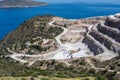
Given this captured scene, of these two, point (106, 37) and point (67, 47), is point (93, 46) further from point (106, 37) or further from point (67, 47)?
point (67, 47)

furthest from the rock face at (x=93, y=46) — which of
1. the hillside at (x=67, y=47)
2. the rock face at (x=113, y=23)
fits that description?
the rock face at (x=113, y=23)

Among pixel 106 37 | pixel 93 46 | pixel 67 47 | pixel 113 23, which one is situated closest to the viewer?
pixel 93 46

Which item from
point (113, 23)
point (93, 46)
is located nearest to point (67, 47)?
point (93, 46)

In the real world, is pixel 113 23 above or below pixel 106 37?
above

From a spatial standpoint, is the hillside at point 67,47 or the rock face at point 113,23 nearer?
the hillside at point 67,47

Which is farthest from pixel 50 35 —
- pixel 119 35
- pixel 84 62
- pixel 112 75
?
pixel 112 75

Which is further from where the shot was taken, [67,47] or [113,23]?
[67,47]

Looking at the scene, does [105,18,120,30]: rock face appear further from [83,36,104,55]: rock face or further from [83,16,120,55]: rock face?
[83,36,104,55]: rock face

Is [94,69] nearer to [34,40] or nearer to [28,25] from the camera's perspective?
[34,40]

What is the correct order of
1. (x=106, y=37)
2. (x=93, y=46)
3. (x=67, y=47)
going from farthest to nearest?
(x=67, y=47) < (x=106, y=37) < (x=93, y=46)

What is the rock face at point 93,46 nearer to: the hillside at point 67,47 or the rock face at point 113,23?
the hillside at point 67,47

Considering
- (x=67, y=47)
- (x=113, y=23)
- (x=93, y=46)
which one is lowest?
(x=67, y=47)

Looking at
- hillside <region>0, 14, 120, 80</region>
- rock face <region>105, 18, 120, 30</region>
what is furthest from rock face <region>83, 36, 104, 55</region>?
rock face <region>105, 18, 120, 30</region>
